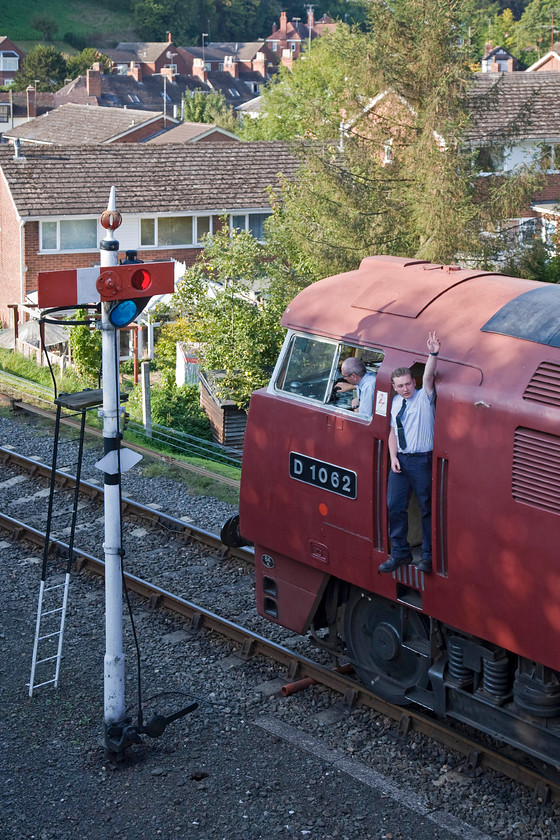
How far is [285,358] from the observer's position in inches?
339

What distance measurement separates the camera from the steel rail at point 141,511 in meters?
11.9

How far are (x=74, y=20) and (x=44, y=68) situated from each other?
2810 cm

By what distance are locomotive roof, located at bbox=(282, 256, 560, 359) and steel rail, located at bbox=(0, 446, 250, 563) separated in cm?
395

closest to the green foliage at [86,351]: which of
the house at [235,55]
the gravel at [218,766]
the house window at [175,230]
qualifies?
the house window at [175,230]

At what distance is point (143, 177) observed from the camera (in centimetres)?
3353

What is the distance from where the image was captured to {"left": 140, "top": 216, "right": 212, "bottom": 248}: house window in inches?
1300

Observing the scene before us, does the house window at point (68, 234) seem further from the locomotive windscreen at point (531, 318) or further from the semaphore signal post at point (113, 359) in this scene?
the locomotive windscreen at point (531, 318)

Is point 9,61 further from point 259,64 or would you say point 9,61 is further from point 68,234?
point 68,234

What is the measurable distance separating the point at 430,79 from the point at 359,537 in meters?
16.3

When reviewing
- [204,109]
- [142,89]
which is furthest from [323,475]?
[142,89]

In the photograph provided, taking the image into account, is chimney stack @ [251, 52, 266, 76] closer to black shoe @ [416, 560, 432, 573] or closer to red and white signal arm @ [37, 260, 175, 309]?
red and white signal arm @ [37, 260, 175, 309]

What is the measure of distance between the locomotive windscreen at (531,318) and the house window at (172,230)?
26678 mm

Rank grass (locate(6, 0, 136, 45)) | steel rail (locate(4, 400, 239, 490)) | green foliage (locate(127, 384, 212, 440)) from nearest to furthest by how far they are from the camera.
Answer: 1. steel rail (locate(4, 400, 239, 490))
2. green foliage (locate(127, 384, 212, 440))
3. grass (locate(6, 0, 136, 45))

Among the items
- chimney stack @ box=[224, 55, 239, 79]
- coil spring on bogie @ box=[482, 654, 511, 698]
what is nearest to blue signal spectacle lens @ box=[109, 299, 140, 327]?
coil spring on bogie @ box=[482, 654, 511, 698]
